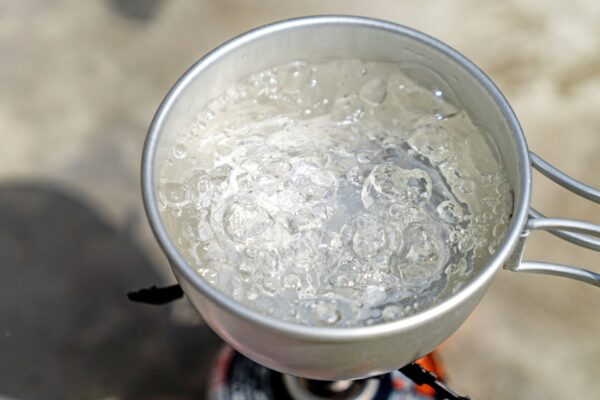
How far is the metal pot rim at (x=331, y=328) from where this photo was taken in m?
0.60

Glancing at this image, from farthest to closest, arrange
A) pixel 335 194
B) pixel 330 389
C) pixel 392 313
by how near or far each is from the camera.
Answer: pixel 330 389 → pixel 335 194 → pixel 392 313

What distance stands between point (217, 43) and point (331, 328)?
3.55 ft

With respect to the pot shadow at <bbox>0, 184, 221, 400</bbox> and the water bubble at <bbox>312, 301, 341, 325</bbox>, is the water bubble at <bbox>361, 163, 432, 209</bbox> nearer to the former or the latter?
the water bubble at <bbox>312, 301, 341, 325</bbox>

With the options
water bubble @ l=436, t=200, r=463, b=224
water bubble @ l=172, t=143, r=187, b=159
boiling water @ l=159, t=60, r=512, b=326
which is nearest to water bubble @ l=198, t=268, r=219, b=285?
boiling water @ l=159, t=60, r=512, b=326

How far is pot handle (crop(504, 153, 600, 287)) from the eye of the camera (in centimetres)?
71

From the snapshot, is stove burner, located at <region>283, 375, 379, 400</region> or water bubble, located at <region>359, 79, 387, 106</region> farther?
stove burner, located at <region>283, 375, 379, 400</region>

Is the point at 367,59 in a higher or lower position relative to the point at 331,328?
higher

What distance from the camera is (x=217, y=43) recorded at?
158cm

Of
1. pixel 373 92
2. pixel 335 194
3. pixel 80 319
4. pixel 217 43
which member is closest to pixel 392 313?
pixel 335 194

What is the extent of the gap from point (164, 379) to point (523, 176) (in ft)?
2.53

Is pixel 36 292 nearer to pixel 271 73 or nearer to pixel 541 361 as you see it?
pixel 271 73

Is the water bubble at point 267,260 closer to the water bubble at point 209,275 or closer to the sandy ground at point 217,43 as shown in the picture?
the water bubble at point 209,275

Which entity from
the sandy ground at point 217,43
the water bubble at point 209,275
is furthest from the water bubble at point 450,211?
the sandy ground at point 217,43

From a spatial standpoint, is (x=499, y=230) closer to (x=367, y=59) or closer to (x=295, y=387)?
(x=367, y=59)
